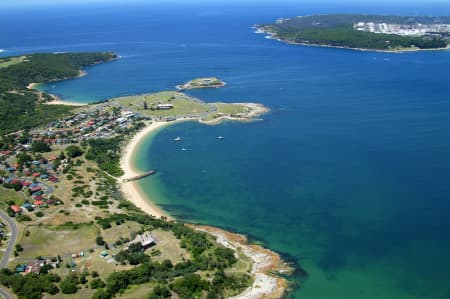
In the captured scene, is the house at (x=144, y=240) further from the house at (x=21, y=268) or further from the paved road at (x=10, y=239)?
the paved road at (x=10, y=239)

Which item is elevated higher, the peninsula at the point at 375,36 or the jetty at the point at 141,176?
the peninsula at the point at 375,36

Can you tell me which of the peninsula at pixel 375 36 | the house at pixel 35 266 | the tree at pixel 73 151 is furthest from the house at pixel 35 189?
the peninsula at pixel 375 36

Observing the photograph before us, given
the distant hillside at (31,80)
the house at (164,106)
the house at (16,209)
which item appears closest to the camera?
the house at (16,209)

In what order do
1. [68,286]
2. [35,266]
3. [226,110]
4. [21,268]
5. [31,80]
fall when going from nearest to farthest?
[68,286] < [21,268] < [35,266] < [226,110] < [31,80]

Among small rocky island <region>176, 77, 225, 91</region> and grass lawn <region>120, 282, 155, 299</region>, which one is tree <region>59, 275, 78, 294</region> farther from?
small rocky island <region>176, 77, 225, 91</region>

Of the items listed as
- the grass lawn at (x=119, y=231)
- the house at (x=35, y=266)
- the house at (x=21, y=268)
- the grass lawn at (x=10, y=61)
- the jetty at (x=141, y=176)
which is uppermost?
the grass lawn at (x=10, y=61)

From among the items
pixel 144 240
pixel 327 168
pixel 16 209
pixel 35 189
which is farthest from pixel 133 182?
pixel 327 168

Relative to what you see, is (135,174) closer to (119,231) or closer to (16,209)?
(16,209)
